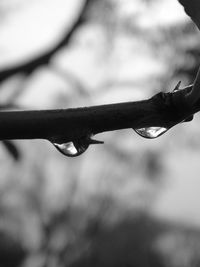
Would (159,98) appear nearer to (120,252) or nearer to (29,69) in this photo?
(29,69)

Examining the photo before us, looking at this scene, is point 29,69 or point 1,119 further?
point 29,69

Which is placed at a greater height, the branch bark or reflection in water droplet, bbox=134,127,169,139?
the branch bark

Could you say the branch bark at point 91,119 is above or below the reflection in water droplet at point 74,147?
above

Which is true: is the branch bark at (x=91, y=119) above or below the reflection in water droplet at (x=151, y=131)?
above

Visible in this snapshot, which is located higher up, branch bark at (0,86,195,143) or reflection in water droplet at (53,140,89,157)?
branch bark at (0,86,195,143)

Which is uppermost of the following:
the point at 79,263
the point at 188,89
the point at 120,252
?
the point at 188,89

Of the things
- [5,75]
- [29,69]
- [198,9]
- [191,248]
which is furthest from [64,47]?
[198,9]

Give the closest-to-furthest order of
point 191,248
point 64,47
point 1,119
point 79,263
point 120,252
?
Result: point 1,119 < point 64,47 < point 191,248 < point 120,252 < point 79,263

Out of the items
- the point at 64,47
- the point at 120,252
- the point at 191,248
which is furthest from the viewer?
the point at 120,252
